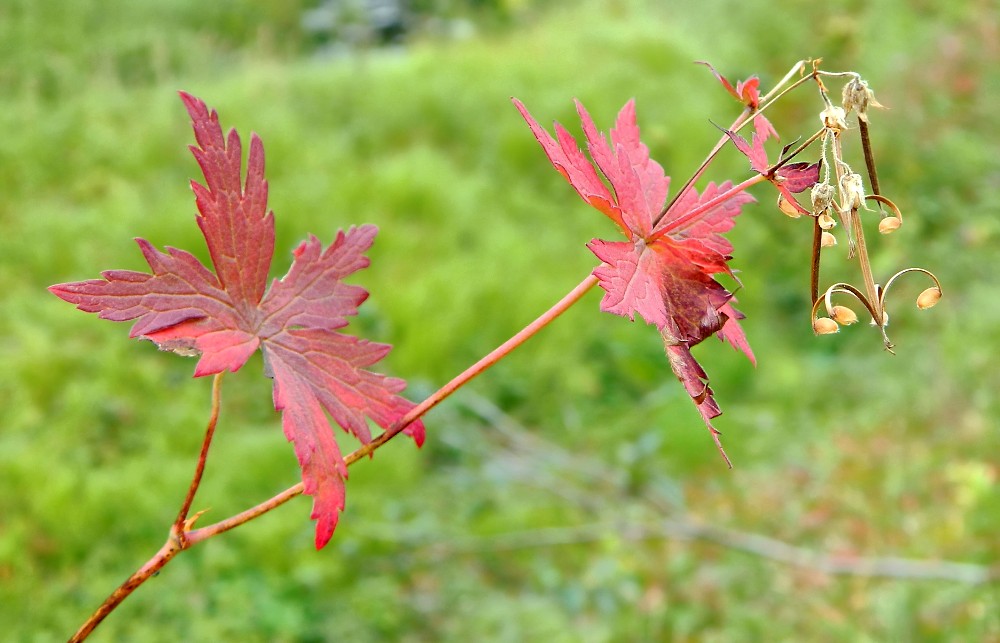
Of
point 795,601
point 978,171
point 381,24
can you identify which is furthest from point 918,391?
point 381,24

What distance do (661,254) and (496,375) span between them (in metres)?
2.70

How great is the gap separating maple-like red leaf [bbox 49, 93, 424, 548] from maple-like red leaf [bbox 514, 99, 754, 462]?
0.48 ft

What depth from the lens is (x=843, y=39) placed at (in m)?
4.82

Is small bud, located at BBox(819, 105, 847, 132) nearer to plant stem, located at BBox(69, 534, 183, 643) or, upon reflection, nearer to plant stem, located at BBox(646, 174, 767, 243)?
plant stem, located at BBox(646, 174, 767, 243)

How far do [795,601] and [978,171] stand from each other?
231 centimetres

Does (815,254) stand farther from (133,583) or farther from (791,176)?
(133,583)

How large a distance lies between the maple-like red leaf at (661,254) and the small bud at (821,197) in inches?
1.9

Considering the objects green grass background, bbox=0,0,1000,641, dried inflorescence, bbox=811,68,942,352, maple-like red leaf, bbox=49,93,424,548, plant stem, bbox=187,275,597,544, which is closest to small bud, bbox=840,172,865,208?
dried inflorescence, bbox=811,68,942,352

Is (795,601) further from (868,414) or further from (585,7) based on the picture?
(585,7)

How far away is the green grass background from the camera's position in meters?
2.38

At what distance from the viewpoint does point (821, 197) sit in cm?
54

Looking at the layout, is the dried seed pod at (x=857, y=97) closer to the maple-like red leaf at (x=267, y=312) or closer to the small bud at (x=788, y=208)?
the small bud at (x=788, y=208)

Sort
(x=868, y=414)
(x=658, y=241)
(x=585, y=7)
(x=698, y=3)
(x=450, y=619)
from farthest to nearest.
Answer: (x=585, y=7) → (x=698, y=3) → (x=868, y=414) → (x=450, y=619) → (x=658, y=241)

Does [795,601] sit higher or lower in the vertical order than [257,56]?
lower
